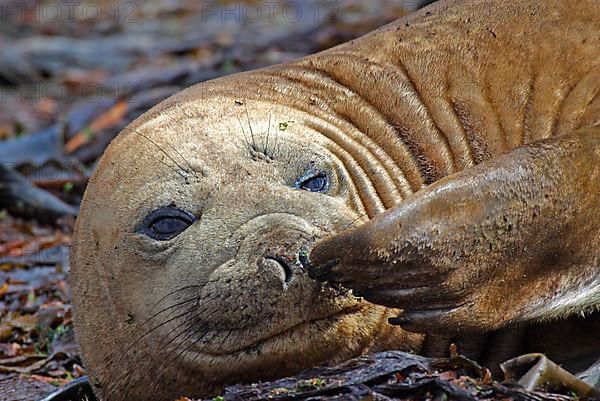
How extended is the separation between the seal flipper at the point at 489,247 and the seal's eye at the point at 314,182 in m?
0.71

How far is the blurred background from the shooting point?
7531 mm

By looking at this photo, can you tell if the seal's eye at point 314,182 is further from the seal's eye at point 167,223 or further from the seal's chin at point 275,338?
the seal's chin at point 275,338

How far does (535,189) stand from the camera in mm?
4824

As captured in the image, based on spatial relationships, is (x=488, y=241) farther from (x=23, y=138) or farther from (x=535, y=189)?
(x=23, y=138)

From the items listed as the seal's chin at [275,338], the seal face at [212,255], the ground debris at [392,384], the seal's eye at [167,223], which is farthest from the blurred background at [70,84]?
the ground debris at [392,384]

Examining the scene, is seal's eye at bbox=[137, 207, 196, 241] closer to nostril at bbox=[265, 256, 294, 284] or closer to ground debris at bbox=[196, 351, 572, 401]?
nostril at bbox=[265, 256, 294, 284]

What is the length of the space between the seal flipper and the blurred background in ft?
8.22

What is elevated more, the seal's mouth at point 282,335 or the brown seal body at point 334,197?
the brown seal body at point 334,197

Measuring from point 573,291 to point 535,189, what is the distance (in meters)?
0.42

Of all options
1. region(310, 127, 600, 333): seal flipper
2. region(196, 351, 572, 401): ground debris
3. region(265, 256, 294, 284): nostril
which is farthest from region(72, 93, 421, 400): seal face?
region(310, 127, 600, 333): seal flipper

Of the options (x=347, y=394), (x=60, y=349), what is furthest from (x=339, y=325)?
(x=60, y=349)

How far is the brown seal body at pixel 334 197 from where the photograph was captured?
4793mm

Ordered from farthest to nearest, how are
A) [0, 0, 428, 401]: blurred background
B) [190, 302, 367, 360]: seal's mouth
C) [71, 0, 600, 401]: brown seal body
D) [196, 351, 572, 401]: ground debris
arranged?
[0, 0, 428, 401]: blurred background, [190, 302, 367, 360]: seal's mouth, [71, 0, 600, 401]: brown seal body, [196, 351, 572, 401]: ground debris

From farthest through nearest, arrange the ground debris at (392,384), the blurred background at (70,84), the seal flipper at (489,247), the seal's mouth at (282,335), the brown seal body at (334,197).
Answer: the blurred background at (70,84) < the seal's mouth at (282,335) < the brown seal body at (334,197) < the seal flipper at (489,247) < the ground debris at (392,384)
